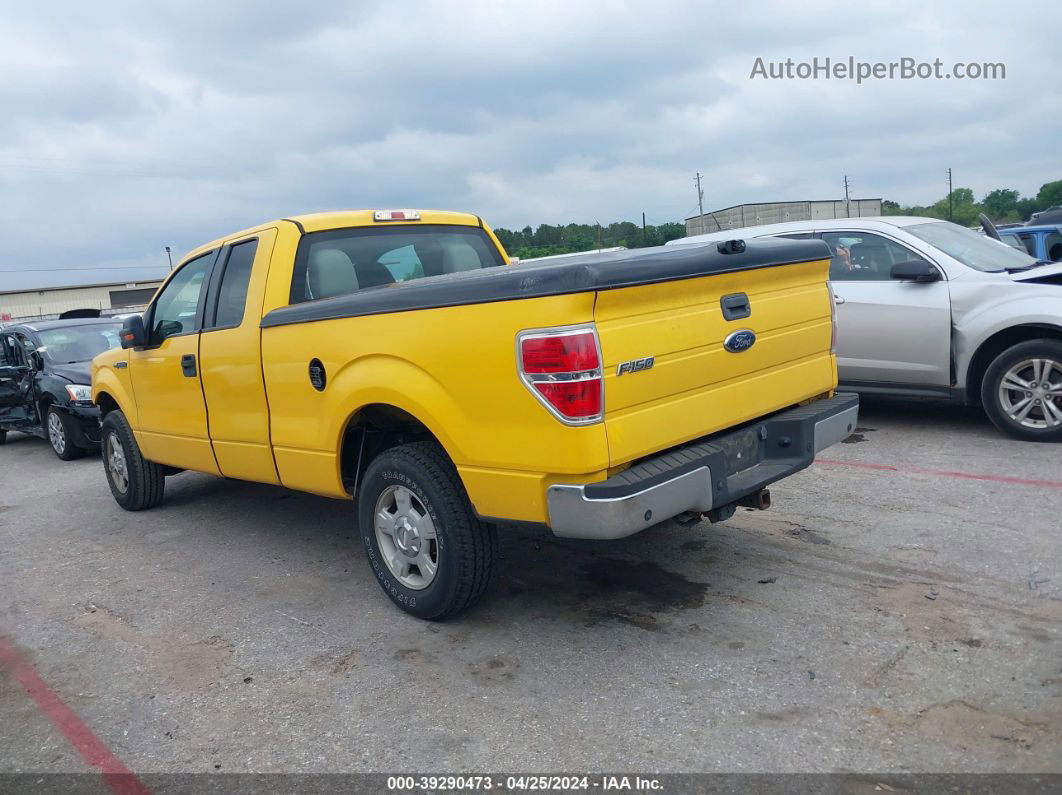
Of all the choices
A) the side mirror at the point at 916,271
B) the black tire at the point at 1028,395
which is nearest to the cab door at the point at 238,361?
the side mirror at the point at 916,271

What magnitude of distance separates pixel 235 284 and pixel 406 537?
81.5 inches

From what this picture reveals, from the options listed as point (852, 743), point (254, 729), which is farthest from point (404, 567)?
point (852, 743)

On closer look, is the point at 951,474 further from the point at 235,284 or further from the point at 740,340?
the point at 235,284

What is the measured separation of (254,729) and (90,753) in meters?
0.60

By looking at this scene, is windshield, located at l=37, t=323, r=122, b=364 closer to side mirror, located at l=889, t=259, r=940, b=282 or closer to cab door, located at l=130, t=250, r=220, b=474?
cab door, located at l=130, t=250, r=220, b=474

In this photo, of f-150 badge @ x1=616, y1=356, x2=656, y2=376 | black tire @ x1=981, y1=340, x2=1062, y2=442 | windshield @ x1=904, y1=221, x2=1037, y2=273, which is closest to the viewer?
f-150 badge @ x1=616, y1=356, x2=656, y2=376

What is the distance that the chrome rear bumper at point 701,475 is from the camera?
10.8ft

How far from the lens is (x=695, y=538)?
5086mm

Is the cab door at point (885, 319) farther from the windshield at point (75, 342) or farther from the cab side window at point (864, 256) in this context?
the windshield at point (75, 342)

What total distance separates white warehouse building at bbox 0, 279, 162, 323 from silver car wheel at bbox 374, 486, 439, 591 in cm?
5475

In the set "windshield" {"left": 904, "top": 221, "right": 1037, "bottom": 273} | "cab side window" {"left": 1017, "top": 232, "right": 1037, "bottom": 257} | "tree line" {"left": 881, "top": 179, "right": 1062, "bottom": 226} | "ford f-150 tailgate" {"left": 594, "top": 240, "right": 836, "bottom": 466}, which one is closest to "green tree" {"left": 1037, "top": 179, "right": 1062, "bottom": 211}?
"tree line" {"left": 881, "top": 179, "right": 1062, "bottom": 226}

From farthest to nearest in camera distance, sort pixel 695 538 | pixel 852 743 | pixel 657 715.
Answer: pixel 695 538, pixel 657 715, pixel 852 743

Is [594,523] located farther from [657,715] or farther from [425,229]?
[425,229]

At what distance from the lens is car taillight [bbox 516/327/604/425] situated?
320cm
